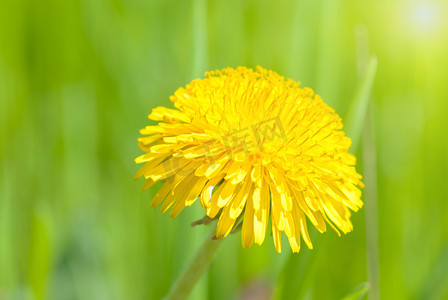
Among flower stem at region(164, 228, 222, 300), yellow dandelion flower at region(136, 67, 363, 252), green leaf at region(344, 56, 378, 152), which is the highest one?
green leaf at region(344, 56, 378, 152)

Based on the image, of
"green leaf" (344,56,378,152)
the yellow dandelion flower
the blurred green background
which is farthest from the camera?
the blurred green background

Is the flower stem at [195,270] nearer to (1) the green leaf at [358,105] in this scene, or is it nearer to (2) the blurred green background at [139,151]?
(2) the blurred green background at [139,151]

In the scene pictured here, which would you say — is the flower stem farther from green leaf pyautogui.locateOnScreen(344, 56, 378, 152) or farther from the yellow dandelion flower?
green leaf pyautogui.locateOnScreen(344, 56, 378, 152)

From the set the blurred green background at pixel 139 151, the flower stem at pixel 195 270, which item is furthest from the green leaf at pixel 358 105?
the flower stem at pixel 195 270

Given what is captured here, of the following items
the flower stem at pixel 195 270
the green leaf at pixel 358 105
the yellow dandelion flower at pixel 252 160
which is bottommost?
the flower stem at pixel 195 270

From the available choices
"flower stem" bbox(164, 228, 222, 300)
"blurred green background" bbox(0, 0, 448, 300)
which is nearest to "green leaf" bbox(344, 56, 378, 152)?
"blurred green background" bbox(0, 0, 448, 300)

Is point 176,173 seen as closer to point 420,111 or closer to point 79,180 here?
point 79,180

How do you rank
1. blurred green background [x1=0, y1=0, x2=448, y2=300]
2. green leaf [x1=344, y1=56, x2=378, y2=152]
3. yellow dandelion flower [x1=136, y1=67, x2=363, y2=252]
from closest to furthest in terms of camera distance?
yellow dandelion flower [x1=136, y1=67, x2=363, y2=252] < green leaf [x1=344, y1=56, x2=378, y2=152] < blurred green background [x1=0, y1=0, x2=448, y2=300]
